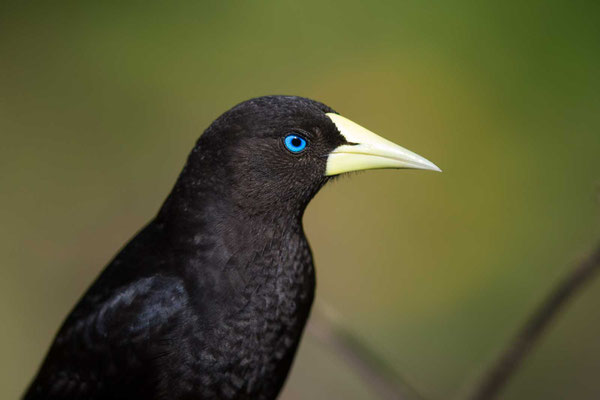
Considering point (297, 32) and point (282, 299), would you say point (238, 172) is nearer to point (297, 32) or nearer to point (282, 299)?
point (282, 299)

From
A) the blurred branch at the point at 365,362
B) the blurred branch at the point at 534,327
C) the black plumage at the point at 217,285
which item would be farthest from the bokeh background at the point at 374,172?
the blurred branch at the point at 534,327

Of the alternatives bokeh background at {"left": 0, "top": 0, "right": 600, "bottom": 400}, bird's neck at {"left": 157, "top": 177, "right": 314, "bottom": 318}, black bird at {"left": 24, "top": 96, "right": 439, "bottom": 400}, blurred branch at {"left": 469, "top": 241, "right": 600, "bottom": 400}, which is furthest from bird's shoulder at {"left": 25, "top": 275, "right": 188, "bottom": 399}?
bokeh background at {"left": 0, "top": 0, "right": 600, "bottom": 400}

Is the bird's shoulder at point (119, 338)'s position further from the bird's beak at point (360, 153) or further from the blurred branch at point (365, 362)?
the bird's beak at point (360, 153)

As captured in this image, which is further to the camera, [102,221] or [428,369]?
[102,221]

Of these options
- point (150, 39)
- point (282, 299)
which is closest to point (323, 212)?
point (150, 39)

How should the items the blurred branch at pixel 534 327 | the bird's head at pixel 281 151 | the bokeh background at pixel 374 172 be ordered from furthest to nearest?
the bokeh background at pixel 374 172, the bird's head at pixel 281 151, the blurred branch at pixel 534 327

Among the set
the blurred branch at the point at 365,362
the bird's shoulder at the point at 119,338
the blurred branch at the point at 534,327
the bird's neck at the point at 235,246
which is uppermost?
the blurred branch at the point at 534,327

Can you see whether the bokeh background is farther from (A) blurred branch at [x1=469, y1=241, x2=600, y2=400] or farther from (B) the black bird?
(A) blurred branch at [x1=469, y1=241, x2=600, y2=400]
